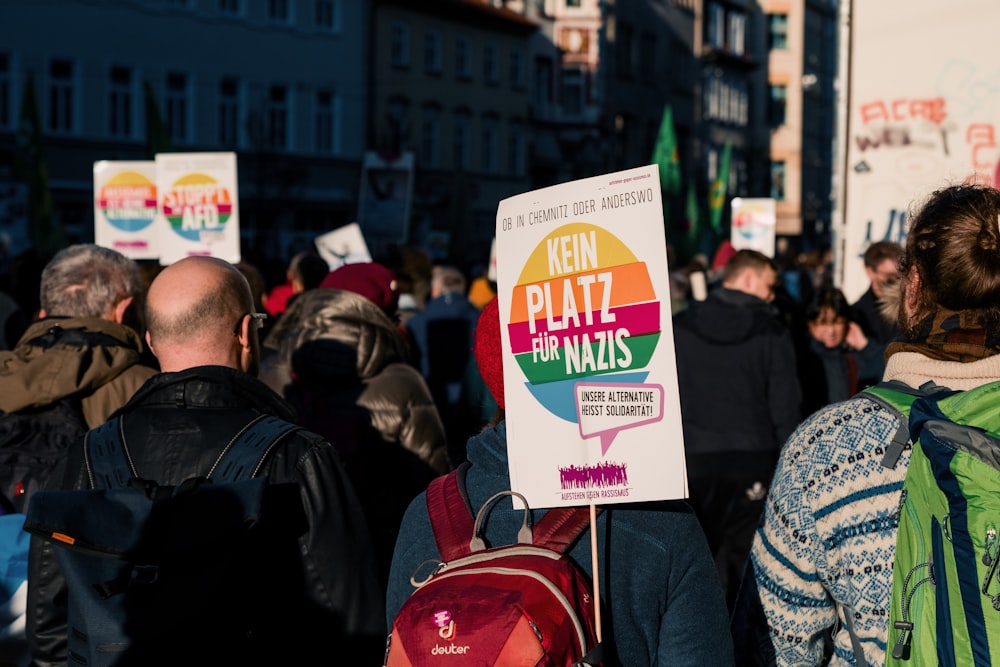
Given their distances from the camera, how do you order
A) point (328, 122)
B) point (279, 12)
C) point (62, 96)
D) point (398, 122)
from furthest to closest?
point (398, 122), point (328, 122), point (279, 12), point (62, 96)

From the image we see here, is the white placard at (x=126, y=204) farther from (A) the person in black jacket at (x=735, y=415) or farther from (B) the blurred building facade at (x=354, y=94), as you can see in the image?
(B) the blurred building facade at (x=354, y=94)

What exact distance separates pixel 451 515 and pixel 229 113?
129 feet

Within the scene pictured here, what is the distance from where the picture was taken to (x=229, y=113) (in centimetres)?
4097

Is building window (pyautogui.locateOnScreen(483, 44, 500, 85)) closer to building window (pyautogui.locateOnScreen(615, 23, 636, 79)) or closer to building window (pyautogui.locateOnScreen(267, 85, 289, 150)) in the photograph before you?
building window (pyautogui.locateOnScreen(267, 85, 289, 150))

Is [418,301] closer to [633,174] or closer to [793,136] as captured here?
[633,174]

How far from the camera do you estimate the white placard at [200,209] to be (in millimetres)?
10250

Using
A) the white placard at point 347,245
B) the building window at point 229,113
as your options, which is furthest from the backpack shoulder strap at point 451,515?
the building window at point 229,113

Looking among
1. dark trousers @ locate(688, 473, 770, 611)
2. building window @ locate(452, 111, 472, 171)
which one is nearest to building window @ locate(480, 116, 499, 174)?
building window @ locate(452, 111, 472, 171)

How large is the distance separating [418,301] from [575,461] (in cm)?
953

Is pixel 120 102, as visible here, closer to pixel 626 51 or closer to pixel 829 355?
pixel 626 51

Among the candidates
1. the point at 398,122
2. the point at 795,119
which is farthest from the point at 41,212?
the point at 795,119

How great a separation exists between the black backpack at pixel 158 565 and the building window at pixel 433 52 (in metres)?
45.5

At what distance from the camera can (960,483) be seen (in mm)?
2557

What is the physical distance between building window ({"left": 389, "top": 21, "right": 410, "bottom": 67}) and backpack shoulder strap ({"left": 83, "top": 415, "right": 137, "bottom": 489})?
43.5m
